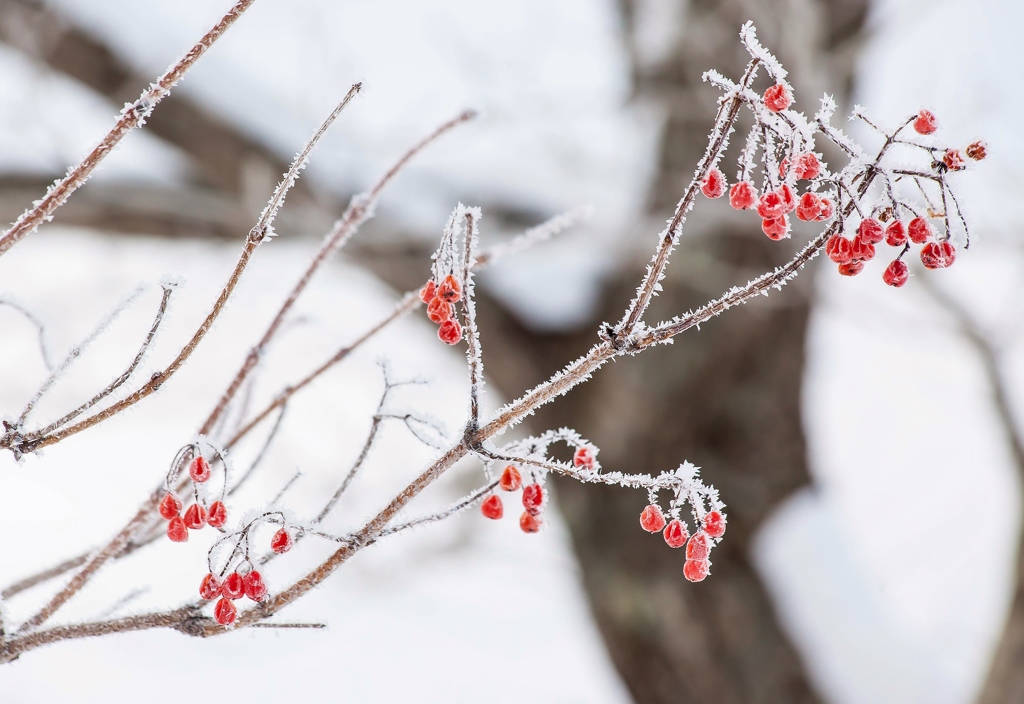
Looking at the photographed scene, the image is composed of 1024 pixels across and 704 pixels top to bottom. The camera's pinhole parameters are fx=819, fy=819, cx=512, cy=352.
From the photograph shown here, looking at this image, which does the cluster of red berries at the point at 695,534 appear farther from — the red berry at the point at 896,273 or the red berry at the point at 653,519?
the red berry at the point at 896,273

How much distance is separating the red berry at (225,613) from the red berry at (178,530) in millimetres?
50

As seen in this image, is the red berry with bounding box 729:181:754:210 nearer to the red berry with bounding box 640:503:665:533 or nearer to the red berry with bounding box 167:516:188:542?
the red berry with bounding box 640:503:665:533

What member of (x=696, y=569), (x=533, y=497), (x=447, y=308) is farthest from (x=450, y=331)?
(x=696, y=569)

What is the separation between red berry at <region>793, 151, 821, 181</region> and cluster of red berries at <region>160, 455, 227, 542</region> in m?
0.39

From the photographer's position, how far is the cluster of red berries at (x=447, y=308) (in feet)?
1.67

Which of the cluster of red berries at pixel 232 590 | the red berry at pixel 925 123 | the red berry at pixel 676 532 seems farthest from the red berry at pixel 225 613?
the red berry at pixel 925 123

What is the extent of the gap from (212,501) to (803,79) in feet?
6.43

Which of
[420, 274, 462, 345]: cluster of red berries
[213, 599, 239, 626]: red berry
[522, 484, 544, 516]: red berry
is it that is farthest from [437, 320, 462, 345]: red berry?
[213, 599, 239, 626]: red berry

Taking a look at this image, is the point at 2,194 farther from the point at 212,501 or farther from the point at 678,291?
the point at 212,501

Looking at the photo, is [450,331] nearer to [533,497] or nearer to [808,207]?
[533,497]

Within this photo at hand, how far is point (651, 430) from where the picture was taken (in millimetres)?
2404

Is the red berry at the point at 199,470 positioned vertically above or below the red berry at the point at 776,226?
below

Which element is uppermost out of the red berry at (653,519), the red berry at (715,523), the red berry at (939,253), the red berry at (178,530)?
the red berry at (939,253)

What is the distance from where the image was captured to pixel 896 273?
1.75 ft
